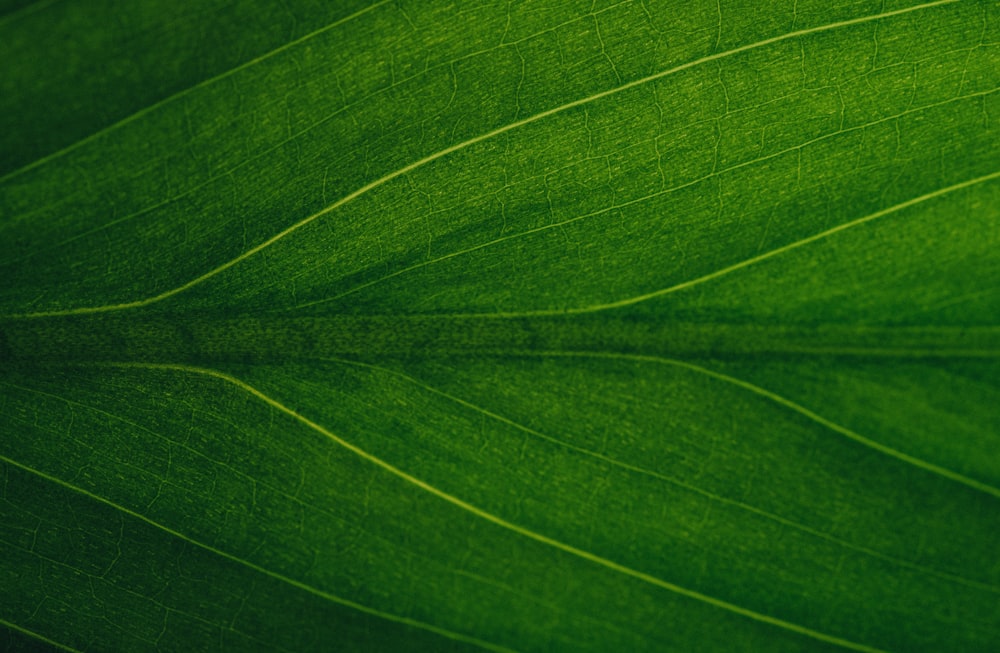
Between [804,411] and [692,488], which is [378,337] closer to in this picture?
[692,488]

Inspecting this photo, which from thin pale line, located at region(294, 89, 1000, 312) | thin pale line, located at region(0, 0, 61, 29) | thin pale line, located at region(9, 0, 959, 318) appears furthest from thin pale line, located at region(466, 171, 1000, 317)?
thin pale line, located at region(0, 0, 61, 29)

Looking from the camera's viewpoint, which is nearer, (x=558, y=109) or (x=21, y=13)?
(x=21, y=13)

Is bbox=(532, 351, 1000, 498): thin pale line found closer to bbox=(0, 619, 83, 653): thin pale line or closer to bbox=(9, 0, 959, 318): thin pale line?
bbox=(9, 0, 959, 318): thin pale line

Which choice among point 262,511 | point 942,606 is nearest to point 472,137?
point 262,511

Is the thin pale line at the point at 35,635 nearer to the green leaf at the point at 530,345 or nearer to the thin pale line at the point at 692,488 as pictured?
the green leaf at the point at 530,345

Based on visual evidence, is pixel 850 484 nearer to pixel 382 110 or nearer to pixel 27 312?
pixel 382 110

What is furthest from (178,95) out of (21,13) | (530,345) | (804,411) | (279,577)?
(804,411)
